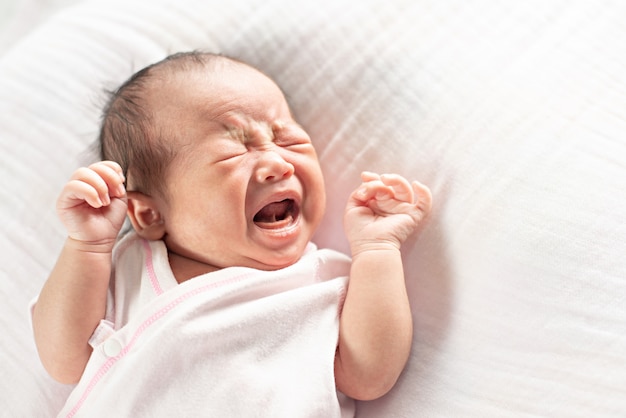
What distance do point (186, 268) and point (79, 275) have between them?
0.62 ft

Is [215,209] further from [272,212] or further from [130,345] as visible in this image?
[130,345]

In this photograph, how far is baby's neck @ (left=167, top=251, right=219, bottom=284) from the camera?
131 cm

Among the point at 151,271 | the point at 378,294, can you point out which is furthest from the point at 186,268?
the point at 378,294

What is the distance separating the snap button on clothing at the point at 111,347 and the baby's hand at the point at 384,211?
1.41ft

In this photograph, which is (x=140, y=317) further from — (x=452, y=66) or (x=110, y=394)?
(x=452, y=66)

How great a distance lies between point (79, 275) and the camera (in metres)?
1.23

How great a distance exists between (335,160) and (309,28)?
0.30 metres

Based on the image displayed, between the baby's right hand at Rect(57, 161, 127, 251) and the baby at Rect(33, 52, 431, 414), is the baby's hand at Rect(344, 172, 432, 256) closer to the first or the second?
the baby at Rect(33, 52, 431, 414)

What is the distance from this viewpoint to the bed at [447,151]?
1.16 meters

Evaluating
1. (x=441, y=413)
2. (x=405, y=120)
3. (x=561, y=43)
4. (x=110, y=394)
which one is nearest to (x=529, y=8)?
(x=561, y=43)

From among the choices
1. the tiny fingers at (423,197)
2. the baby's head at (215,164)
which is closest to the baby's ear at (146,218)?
the baby's head at (215,164)

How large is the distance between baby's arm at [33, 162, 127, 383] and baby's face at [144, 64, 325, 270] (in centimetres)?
11

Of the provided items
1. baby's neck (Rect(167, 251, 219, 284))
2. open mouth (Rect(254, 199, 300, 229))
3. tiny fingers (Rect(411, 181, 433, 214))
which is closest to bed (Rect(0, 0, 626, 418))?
tiny fingers (Rect(411, 181, 433, 214))

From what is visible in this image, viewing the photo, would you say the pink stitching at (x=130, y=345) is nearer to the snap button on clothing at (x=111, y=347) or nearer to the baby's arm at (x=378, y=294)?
the snap button on clothing at (x=111, y=347)
